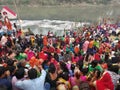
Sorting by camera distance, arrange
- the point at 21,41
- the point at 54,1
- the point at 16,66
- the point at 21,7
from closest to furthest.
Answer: the point at 16,66 < the point at 21,41 < the point at 21,7 < the point at 54,1

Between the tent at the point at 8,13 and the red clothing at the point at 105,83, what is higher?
the red clothing at the point at 105,83

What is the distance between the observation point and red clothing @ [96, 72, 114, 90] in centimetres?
621

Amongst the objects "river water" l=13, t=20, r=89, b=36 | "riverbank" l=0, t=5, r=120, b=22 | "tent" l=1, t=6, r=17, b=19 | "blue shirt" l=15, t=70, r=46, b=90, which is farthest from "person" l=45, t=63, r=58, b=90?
"riverbank" l=0, t=5, r=120, b=22

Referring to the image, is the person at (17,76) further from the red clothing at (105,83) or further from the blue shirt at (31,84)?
the red clothing at (105,83)

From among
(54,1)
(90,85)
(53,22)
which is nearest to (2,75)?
(90,85)

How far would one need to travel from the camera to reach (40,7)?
71.2 m

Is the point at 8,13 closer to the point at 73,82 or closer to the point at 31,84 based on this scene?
the point at 73,82

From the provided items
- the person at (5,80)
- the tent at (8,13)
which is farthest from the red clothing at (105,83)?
the tent at (8,13)

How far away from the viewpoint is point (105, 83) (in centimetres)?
625

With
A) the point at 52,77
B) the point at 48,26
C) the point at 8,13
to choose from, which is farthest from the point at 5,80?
the point at 48,26

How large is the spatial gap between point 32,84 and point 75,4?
221ft

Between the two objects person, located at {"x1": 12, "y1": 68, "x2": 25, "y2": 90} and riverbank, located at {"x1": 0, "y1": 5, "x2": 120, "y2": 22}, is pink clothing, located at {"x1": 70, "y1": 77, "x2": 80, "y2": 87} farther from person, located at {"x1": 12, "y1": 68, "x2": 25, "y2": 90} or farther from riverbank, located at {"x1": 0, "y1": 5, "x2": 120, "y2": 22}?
riverbank, located at {"x1": 0, "y1": 5, "x2": 120, "y2": 22}

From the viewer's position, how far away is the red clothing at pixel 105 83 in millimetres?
6207

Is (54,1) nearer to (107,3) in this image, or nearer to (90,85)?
(107,3)
